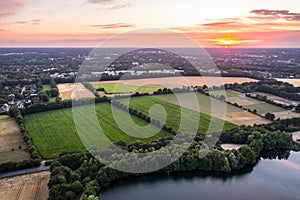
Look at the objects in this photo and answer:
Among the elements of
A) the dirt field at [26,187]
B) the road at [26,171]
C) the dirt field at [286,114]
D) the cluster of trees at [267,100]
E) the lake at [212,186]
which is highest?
the cluster of trees at [267,100]

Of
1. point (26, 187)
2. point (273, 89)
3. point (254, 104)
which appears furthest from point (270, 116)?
point (26, 187)

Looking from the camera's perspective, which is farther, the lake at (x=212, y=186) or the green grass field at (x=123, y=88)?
the green grass field at (x=123, y=88)

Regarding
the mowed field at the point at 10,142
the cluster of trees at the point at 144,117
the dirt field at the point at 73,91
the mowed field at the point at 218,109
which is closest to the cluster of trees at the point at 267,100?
the mowed field at the point at 218,109

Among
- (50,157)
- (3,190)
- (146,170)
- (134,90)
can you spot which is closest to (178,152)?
(146,170)

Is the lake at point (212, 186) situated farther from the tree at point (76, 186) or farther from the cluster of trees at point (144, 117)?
the cluster of trees at point (144, 117)

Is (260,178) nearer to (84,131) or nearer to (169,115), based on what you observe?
(169,115)

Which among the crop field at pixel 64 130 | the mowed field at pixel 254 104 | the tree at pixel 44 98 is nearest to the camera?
the crop field at pixel 64 130

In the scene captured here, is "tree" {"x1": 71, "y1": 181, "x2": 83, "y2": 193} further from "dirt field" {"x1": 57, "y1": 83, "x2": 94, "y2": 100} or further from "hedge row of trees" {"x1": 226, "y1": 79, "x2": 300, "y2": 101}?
"hedge row of trees" {"x1": 226, "y1": 79, "x2": 300, "y2": 101}
